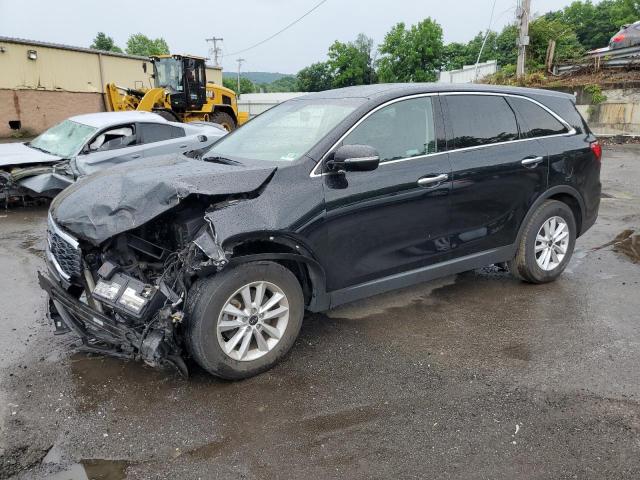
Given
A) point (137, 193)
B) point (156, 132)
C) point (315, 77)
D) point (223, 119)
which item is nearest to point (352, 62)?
point (315, 77)

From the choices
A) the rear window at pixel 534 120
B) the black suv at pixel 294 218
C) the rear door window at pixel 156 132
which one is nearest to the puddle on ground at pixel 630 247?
the black suv at pixel 294 218

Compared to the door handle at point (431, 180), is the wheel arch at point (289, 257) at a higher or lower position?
lower

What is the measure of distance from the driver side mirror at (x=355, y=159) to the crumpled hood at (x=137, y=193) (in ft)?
1.53

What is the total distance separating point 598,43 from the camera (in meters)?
69.5

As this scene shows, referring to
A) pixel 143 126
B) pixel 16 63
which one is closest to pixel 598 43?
pixel 16 63

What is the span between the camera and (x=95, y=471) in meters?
2.67

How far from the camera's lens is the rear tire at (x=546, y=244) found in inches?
194

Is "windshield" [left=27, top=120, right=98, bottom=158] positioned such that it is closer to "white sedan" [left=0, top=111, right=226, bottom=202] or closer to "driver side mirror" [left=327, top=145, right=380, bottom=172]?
"white sedan" [left=0, top=111, right=226, bottom=202]

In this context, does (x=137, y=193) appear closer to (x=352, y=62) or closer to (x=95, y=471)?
(x=95, y=471)

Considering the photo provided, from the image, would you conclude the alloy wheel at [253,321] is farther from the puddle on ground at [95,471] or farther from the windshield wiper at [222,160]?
the windshield wiper at [222,160]

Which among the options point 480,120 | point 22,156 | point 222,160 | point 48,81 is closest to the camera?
point 222,160

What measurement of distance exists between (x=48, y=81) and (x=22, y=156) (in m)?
18.0

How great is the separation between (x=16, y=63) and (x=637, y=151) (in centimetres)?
2417

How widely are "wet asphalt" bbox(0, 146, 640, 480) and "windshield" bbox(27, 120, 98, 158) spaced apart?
4.30 metres
